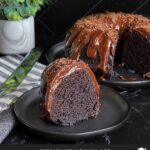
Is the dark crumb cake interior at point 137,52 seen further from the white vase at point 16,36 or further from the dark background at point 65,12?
the white vase at point 16,36

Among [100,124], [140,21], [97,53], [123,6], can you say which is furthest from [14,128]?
[123,6]

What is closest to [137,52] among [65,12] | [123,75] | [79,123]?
[123,75]

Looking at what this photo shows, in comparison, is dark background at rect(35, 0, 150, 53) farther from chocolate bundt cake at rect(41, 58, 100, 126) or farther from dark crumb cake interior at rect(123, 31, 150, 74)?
chocolate bundt cake at rect(41, 58, 100, 126)

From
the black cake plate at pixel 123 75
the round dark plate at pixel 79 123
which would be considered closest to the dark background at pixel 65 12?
the black cake plate at pixel 123 75

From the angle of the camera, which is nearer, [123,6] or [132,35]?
[132,35]

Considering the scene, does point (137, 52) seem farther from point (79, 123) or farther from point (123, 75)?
point (79, 123)

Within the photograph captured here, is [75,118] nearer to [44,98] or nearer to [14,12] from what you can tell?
[44,98]
